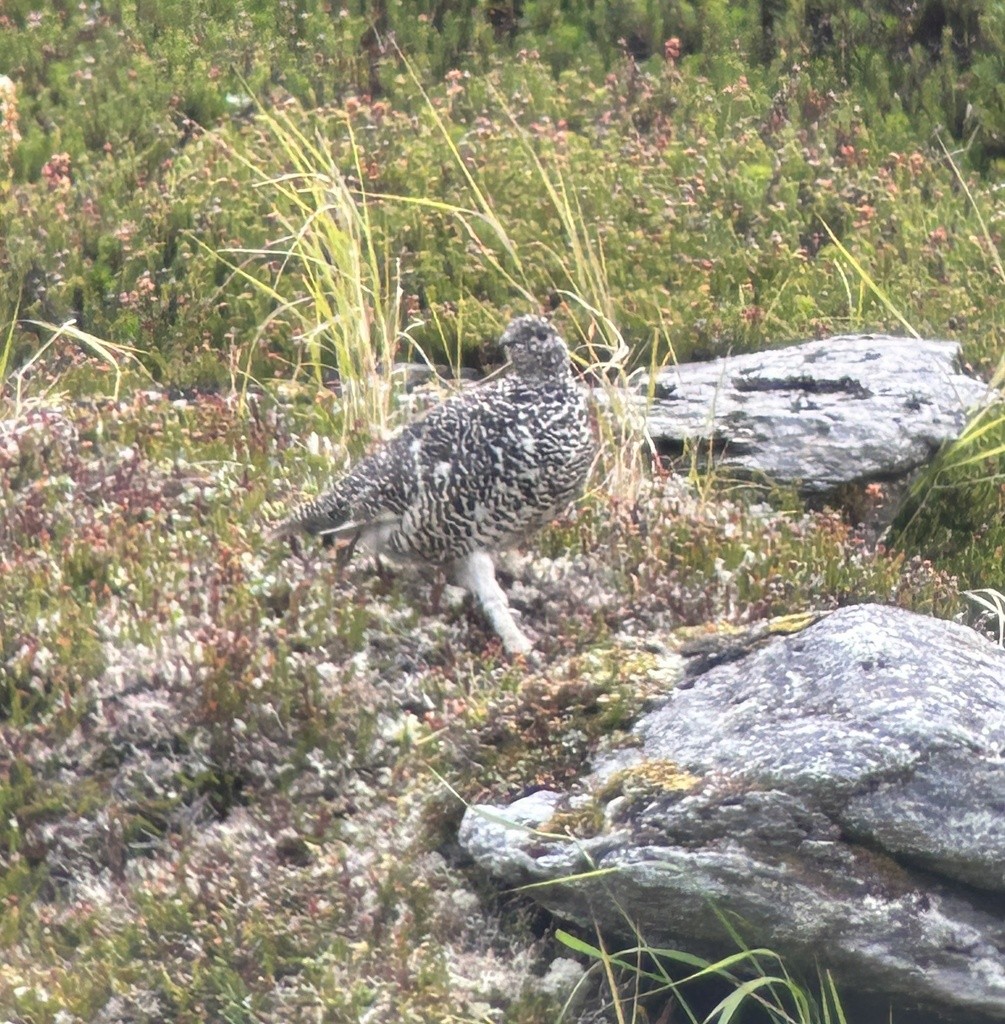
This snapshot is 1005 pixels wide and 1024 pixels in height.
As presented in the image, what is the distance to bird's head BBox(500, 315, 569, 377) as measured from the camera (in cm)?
592

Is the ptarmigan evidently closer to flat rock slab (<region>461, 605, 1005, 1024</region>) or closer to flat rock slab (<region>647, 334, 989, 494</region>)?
flat rock slab (<region>647, 334, 989, 494</region>)

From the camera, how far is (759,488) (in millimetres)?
7066

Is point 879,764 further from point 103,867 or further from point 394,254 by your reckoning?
point 394,254

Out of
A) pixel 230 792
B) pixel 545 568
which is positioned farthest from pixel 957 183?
pixel 230 792

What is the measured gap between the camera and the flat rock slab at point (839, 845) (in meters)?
4.10

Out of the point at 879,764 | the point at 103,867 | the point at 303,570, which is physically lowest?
the point at 103,867

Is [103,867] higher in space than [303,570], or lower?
lower

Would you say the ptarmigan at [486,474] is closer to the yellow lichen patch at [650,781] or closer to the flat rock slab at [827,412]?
the flat rock slab at [827,412]

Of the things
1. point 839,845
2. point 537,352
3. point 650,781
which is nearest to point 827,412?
point 537,352

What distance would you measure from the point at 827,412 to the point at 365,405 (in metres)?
2.07

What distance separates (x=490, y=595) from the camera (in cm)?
597

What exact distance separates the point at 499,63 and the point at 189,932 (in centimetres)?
770

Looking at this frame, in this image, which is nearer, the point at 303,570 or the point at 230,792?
the point at 230,792

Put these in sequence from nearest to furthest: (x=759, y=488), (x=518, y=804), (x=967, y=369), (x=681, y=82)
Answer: (x=518, y=804)
(x=759, y=488)
(x=967, y=369)
(x=681, y=82)
